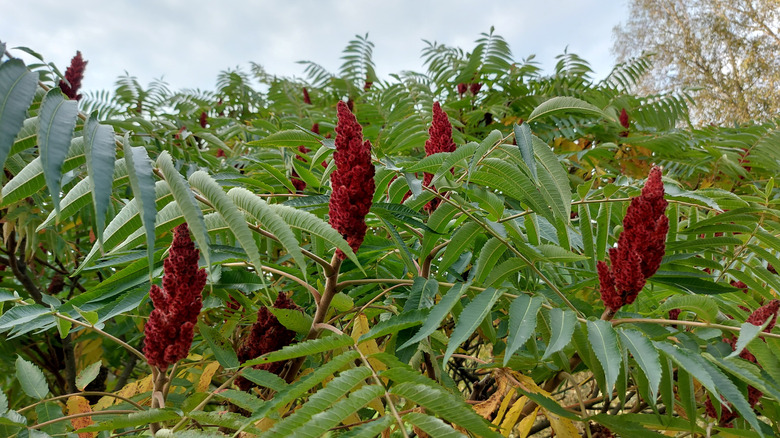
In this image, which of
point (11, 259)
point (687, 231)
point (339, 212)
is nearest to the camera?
point (339, 212)

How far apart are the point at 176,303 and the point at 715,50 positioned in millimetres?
26265

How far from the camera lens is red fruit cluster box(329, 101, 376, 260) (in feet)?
4.17

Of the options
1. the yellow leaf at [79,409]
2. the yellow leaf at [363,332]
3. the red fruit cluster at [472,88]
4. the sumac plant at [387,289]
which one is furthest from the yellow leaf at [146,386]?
the red fruit cluster at [472,88]

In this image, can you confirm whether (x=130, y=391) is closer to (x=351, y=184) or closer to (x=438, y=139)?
(x=351, y=184)

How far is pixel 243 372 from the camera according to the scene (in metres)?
1.29

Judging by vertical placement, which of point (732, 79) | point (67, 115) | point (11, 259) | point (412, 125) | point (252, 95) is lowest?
point (11, 259)

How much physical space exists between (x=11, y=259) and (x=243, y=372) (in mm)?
2572

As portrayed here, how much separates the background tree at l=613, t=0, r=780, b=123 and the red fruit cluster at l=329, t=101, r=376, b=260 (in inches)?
842

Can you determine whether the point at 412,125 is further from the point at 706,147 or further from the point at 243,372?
the point at 706,147

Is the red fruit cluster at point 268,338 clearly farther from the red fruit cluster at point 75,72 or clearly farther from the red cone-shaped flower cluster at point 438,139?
the red fruit cluster at point 75,72

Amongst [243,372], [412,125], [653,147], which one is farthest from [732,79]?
[243,372]

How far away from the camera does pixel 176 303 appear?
4.03ft

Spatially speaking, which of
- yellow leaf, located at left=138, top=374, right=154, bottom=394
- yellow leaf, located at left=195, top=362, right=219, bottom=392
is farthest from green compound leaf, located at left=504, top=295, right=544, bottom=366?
yellow leaf, located at left=138, top=374, right=154, bottom=394

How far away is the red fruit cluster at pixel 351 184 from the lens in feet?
4.17
